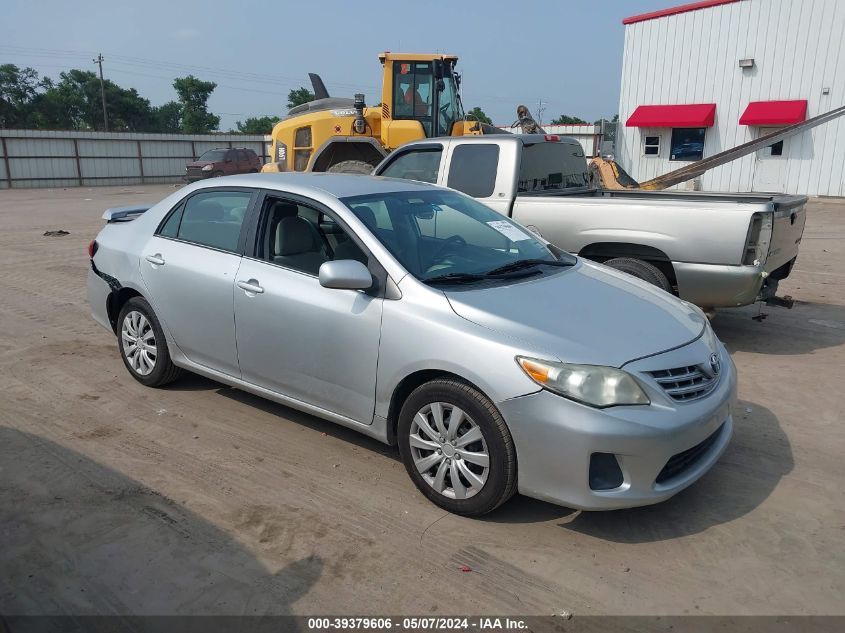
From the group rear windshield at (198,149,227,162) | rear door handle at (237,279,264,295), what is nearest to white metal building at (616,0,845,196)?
rear windshield at (198,149,227,162)

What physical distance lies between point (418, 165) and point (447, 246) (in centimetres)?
338

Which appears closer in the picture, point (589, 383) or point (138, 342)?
point (589, 383)

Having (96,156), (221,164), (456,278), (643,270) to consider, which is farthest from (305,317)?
(96,156)

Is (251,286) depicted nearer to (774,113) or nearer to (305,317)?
(305,317)

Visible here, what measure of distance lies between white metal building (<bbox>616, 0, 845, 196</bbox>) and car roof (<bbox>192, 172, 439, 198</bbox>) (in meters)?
23.1

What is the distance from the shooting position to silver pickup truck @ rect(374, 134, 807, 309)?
5.70 m

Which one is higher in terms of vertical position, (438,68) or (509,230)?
(438,68)

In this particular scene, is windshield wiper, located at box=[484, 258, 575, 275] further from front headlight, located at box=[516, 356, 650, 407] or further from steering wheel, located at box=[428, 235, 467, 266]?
front headlight, located at box=[516, 356, 650, 407]

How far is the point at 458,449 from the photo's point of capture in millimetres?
3449

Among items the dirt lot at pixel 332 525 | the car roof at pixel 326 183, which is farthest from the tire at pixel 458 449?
the car roof at pixel 326 183

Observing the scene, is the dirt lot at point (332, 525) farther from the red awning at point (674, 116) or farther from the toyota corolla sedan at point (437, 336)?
the red awning at point (674, 116)

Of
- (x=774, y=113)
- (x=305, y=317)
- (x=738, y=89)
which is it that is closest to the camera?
(x=305, y=317)

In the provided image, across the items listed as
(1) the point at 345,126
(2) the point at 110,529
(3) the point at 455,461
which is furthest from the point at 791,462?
(1) the point at 345,126

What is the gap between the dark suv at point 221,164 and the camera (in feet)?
97.1
